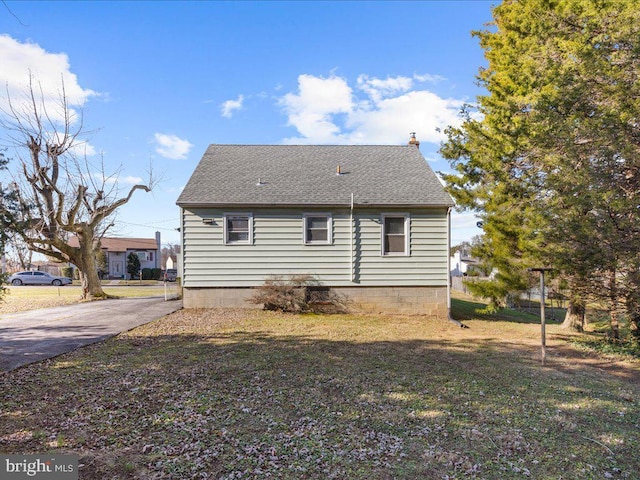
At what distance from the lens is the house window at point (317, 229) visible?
39.0ft

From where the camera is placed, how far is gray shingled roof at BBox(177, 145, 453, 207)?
38.5 feet

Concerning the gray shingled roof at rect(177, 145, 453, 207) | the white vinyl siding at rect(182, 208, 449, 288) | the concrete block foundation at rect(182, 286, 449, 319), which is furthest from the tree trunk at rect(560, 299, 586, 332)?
the gray shingled roof at rect(177, 145, 453, 207)

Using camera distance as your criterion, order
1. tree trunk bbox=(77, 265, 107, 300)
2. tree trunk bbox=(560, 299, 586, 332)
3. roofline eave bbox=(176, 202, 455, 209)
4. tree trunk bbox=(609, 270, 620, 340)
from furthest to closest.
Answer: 1. tree trunk bbox=(77, 265, 107, 300)
2. roofline eave bbox=(176, 202, 455, 209)
3. tree trunk bbox=(560, 299, 586, 332)
4. tree trunk bbox=(609, 270, 620, 340)

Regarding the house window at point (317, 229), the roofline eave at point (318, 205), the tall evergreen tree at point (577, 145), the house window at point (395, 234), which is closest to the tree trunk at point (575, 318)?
the tall evergreen tree at point (577, 145)

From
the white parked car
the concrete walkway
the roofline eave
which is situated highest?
the roofline eave

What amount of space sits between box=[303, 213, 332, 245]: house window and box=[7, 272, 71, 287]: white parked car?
28.3m

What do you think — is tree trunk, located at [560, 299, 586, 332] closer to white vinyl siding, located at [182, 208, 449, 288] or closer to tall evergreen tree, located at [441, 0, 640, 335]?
tall evergreen tree, located at [441, 0, 640, 335]

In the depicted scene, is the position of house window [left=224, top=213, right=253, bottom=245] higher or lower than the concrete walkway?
higher

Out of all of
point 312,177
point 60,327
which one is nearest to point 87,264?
point 60,327

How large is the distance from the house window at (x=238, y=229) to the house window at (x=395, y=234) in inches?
182

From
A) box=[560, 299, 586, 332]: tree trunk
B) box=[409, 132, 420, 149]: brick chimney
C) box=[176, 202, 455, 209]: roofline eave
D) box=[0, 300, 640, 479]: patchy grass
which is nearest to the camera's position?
box=[0, 300, 640, 479]: patchy grass

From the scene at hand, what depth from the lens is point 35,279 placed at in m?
29.5

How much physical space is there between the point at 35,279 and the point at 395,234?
32.4m

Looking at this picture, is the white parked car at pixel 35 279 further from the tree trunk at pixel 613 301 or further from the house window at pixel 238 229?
the tree trunk at pixel 613 301
